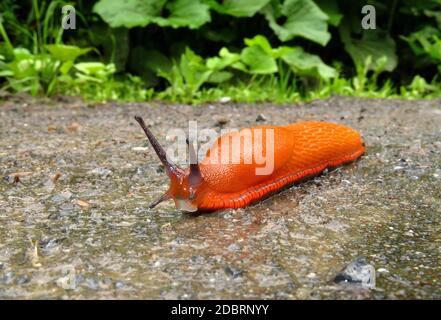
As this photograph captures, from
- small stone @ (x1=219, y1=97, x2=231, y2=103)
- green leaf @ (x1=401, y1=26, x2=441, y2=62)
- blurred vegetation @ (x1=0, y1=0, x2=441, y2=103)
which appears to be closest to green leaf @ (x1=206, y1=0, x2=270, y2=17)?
blurred vegetation @ (x1=0, y1=0, x2=441, y2=103)

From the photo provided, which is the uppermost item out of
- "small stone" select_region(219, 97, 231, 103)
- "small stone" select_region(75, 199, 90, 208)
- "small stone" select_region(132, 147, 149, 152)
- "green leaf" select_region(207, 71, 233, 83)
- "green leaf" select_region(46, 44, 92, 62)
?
"green leaf" select_region(46, 44, 92, 62)

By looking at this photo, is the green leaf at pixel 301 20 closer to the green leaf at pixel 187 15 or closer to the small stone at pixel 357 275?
the green leaf at pixel 187 15

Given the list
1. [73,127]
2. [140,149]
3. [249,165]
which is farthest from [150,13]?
[249,165]

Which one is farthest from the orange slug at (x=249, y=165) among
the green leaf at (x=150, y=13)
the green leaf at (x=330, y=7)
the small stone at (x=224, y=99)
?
the green leaf at (x=330, y=7)

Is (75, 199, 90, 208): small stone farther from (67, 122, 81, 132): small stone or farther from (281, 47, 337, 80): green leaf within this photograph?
(281, 47, 337, 80): green leaf

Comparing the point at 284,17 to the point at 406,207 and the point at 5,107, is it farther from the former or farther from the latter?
the point at 406,207
